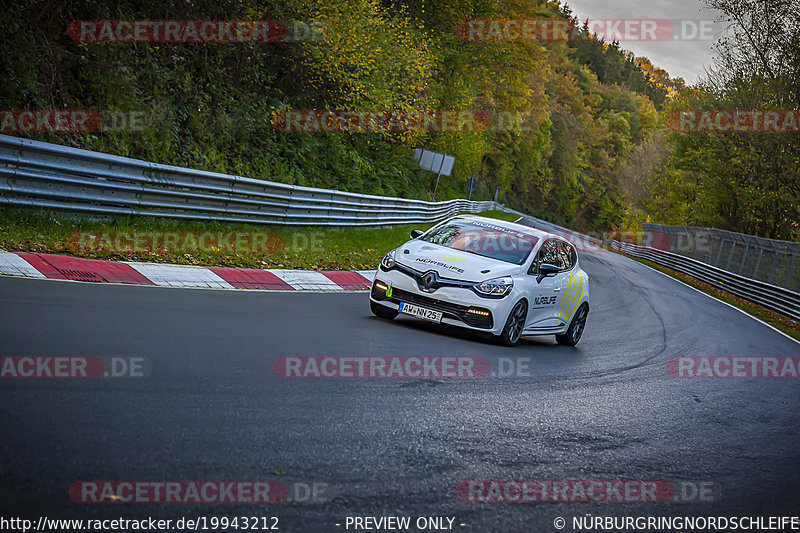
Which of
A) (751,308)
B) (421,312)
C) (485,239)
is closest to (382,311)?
(421,312)

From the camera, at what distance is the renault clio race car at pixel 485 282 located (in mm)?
10492

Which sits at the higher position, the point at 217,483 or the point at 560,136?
the point at 560,136

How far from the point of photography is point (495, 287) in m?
10.6

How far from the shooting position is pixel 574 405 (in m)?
7.64

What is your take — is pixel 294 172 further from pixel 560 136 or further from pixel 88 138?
pixel 560 136

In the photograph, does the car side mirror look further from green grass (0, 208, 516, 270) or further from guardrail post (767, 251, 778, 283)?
guardrail post (767, 251, 778, 283)

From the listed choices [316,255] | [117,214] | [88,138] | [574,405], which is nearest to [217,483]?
[574,405]

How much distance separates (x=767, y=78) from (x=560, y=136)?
54.6 metres

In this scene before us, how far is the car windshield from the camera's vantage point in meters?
11.6

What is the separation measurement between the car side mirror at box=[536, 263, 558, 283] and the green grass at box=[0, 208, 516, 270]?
5149mm

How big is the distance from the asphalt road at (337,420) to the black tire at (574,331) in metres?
1.28

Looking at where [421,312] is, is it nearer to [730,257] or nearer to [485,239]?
[485,239]

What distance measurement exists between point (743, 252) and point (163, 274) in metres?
27.6

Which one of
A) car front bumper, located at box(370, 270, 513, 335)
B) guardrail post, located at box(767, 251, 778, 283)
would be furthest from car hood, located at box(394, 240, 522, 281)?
guardrail post, located at box(767, 251, 778, 283)
